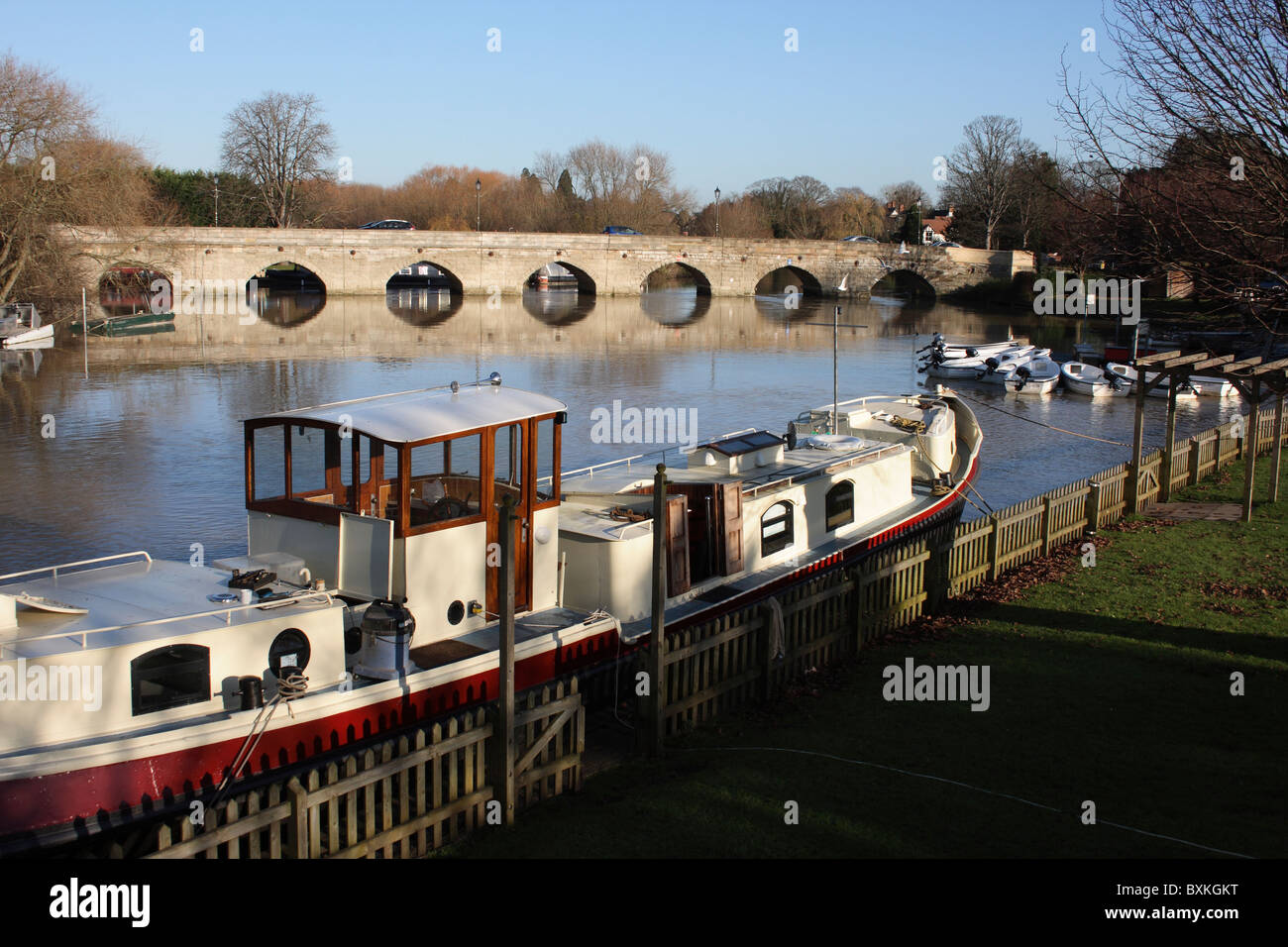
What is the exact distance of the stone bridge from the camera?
7462 cm

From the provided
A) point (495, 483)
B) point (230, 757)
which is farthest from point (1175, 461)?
point (230, 757)

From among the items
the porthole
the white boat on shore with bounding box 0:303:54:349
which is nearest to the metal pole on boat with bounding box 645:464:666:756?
the porthole

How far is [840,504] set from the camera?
18906 millimetres

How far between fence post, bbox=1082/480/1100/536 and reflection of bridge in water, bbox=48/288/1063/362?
37276 millimetres

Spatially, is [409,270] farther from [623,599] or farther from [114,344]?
[623,599]

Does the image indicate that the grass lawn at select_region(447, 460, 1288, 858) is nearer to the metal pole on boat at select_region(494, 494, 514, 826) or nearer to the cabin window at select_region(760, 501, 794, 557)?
the metal pole on boat at select_region(494, 494, 514, 826)

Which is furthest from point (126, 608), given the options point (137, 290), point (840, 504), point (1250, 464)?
point (137, 290)

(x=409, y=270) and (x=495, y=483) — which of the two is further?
(x=409, y=270)

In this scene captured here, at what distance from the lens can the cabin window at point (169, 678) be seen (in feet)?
32.8

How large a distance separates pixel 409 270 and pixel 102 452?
94233mm

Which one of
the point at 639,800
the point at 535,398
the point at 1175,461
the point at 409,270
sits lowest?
the point at 639,800

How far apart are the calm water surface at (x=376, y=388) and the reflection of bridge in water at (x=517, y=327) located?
10.7 inches

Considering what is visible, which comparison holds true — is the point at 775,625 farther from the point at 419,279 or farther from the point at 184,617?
the point at 419,279

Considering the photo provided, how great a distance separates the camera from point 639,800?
33.1 ft
